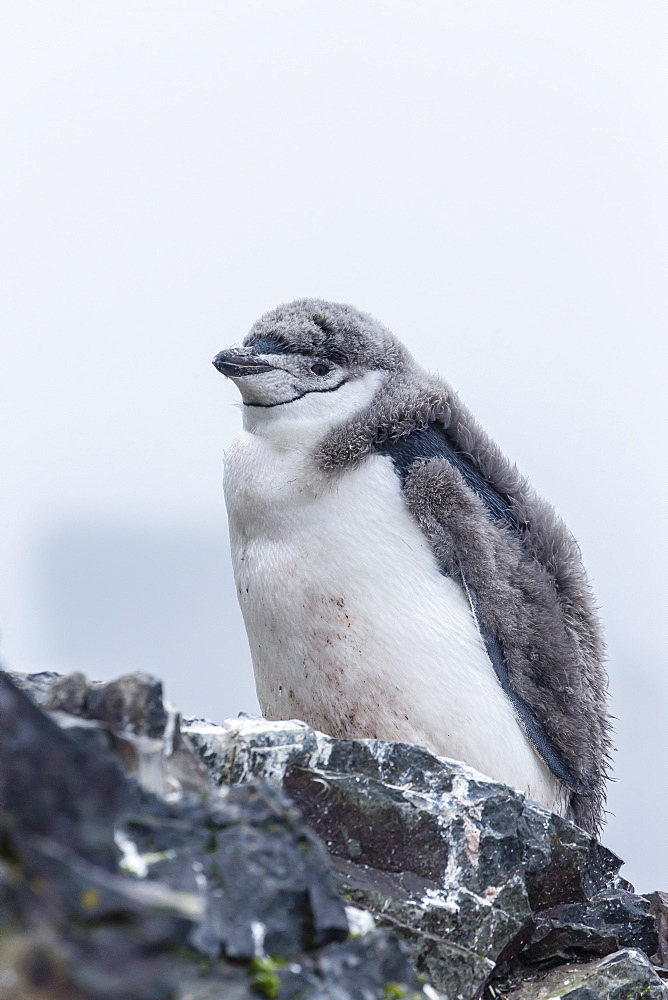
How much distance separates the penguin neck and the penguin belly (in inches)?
1.9

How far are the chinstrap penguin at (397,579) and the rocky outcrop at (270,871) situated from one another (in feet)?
1.54

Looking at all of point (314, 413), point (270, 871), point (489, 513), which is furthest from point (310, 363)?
point (270, 871)

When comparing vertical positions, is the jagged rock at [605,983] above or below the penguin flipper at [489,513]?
below

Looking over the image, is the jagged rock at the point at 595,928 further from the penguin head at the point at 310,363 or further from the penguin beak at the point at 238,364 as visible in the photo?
the penguin beak at the point at 238,364

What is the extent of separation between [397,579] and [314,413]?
0.50 metres

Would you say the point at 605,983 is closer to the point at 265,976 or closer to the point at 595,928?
the point at 595,928

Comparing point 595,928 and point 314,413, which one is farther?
point 314,413

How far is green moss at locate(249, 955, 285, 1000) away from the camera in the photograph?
0.93 metres

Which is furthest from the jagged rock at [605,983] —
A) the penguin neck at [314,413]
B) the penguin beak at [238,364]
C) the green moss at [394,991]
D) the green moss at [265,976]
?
the penguin beak at [238,364]

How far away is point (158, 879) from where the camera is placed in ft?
2.97

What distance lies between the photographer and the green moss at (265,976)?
0.93m

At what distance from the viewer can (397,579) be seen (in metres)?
2.58

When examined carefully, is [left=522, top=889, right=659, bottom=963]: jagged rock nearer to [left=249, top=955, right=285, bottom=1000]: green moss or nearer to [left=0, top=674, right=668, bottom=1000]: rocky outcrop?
[left=0, top=674, right=668, bottom=1000]: rocky outcrop

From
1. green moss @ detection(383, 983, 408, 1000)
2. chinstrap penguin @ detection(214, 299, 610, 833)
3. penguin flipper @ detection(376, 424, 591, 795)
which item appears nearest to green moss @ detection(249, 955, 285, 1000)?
green moss @ detection(383, 983, 408, 1000)
